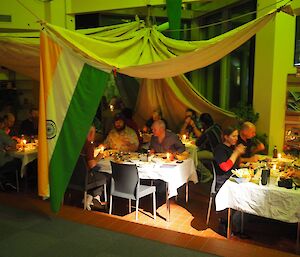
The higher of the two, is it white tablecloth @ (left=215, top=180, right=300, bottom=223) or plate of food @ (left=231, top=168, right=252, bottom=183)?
plate of food @ (left=231, top=168, right=252, bottom=183)

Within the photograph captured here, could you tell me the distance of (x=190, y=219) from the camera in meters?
4.63

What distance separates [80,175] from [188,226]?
1601 mm

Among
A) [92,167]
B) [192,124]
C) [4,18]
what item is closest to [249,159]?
[192,124]

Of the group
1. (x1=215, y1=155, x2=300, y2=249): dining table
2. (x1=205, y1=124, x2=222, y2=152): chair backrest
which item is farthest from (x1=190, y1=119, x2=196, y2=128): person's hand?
(x1=215, y1=155, x2=300, y2=249): dining table

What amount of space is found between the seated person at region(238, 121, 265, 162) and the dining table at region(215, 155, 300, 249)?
0.92m

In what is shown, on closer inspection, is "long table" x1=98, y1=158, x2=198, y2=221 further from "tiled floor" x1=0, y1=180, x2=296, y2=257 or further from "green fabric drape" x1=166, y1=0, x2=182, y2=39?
"green fabric drape" x1=166, y1=0, x2=182, y2=39

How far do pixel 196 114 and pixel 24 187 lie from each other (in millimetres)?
3560

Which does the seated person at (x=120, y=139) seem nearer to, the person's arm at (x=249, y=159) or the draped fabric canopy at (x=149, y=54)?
the draped fabric canopy at (x=149, y=54)

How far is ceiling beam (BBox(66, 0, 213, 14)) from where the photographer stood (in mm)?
6746

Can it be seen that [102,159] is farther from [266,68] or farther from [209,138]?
[266,68]

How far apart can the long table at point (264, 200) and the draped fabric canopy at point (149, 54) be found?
4.86 ft

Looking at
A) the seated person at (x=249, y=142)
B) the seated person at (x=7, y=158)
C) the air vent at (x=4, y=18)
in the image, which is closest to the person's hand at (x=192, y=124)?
the seated person at (x=249, y=142)

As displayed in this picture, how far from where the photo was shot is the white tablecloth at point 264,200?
357 centimetres

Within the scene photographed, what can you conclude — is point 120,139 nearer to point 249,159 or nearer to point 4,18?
point 249,159
